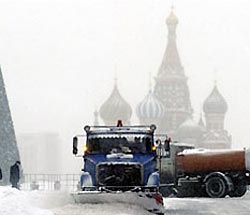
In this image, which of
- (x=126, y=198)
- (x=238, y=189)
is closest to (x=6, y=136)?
(x=238, y=189)

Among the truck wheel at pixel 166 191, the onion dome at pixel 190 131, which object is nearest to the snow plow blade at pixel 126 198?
the truck wheel at pixel 166 191

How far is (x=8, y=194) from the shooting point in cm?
1670

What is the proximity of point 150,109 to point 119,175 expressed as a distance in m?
121

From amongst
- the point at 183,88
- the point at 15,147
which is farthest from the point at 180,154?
the point at 183,88

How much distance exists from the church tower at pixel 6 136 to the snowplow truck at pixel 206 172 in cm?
2553

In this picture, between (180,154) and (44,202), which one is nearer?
(44,202)

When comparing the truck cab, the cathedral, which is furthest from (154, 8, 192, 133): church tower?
the truck cab

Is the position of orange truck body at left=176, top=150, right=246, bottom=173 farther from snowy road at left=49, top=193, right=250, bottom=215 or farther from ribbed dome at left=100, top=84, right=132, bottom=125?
ribbed dome at left=100, top=84, right=132, bottom=125

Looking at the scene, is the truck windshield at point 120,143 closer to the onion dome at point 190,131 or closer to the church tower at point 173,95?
the onion dome at point 190,131

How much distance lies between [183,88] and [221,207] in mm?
126460

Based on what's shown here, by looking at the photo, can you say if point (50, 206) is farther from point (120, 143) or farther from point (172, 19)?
point (172, 19)

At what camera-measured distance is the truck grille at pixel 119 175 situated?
1809cm

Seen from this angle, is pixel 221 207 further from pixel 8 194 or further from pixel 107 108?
pixel 107 108

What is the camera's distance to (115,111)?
137 m
